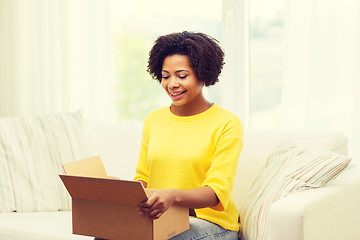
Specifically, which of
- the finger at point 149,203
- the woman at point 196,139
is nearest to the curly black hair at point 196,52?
the woman at point 196,139

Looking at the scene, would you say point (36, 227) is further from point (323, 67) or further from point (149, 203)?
point (323, 67)

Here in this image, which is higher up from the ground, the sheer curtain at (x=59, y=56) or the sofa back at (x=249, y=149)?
the sheer curtain at (x=59, y=56)

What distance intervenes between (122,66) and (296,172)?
2.04m

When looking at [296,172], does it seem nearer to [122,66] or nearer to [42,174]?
[42,174]

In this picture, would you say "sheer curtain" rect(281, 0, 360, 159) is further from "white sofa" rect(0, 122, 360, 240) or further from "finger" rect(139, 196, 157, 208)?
"finger" rect(139, 196, 157, 208)

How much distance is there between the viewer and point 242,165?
2078 millimetres

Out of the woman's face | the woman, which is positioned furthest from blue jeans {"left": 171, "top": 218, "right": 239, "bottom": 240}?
the woman's face

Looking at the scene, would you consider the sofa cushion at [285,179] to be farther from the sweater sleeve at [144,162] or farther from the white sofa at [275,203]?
the sweater sleeve at [144,162]

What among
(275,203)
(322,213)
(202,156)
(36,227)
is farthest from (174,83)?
(36,227)

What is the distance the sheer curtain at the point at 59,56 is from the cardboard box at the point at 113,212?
185 cm

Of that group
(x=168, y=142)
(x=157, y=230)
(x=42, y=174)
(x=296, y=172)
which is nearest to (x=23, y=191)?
(x=42, y=174)

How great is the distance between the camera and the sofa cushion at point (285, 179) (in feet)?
5.55

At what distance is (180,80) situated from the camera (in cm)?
174

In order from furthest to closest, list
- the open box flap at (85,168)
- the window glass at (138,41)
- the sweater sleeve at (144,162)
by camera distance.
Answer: the window glass at (138,41) → the sweater sleeve at (144,162) → the open box flap at (85,168)
